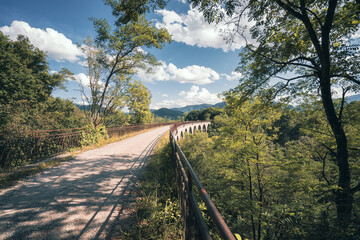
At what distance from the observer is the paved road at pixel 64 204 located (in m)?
2.28

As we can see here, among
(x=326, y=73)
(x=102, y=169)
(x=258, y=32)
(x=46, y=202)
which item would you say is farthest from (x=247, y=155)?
(x=46, y=202)

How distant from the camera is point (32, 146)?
616cm

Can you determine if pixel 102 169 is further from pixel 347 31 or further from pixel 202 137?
pixel 202 137

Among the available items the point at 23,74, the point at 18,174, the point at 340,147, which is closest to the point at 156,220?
the point at 18,174

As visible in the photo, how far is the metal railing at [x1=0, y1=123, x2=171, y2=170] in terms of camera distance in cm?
545

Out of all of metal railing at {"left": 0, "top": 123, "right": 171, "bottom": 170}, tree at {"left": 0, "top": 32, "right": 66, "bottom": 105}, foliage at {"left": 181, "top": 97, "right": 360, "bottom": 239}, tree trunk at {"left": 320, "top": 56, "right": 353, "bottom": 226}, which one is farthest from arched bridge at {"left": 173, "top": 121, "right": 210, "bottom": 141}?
tree at {"left": 0, "top": 32, "right": 66, "bottom": 105}

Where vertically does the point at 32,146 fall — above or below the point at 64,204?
above

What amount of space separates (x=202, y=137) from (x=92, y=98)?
787 inches

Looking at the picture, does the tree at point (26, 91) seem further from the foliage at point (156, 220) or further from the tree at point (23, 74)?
the foliage at point (156, 220)

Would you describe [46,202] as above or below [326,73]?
below

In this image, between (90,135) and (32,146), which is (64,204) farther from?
(90,135)

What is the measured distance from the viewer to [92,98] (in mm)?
13062

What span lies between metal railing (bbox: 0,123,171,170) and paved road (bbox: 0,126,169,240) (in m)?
2.10

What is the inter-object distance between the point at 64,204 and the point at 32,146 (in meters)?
5.34
